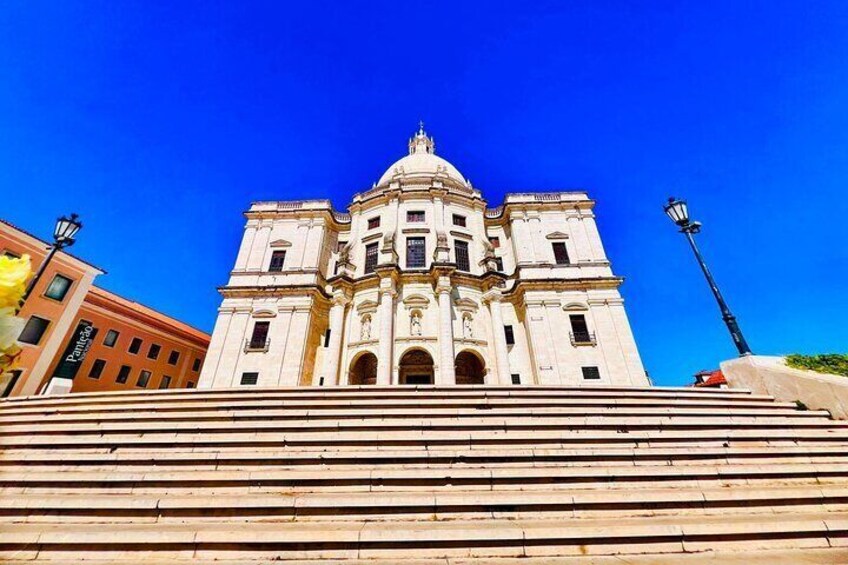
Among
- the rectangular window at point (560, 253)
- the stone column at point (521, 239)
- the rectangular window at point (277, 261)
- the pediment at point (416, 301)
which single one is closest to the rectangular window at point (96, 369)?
the rectangular window at point (277, 261)

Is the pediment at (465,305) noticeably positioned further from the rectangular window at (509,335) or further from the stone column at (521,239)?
the stone column at (521,239)

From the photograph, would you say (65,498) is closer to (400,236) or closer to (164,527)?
(164,527)

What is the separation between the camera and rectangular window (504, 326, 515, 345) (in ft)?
70.6

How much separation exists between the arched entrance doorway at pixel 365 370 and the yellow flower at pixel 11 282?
19052 mm

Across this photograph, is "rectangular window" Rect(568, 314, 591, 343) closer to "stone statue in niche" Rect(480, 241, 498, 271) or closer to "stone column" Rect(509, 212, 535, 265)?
"stone column" Rect(509, 212, 535, 265)

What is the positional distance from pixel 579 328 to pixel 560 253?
18.5ft

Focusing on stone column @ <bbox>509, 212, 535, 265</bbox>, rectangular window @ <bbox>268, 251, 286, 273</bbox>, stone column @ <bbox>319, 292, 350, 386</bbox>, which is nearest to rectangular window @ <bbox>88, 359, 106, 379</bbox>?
rectangular window @ <bbox>268, 251, 286, 273</bbox>

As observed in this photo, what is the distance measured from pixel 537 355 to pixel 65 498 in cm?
1872

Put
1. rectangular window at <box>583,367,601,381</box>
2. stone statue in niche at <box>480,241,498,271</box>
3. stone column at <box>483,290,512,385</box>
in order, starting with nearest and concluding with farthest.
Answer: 1. stone column at <box>483,290,512,385</box>
2. rectangular window at <box>583,367,601,381</box>
3. stone statue in niche at <box>480,241,498,271</box>

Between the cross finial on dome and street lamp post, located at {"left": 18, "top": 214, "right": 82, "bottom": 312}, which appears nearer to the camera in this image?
street lamp post, located at {"left": 18, "top": 214, "right": 82, "bottom": 312}

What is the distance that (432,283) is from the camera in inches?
835

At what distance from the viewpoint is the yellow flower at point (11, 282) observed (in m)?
2.15

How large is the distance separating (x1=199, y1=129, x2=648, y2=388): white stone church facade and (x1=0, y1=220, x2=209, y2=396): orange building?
25.7ft

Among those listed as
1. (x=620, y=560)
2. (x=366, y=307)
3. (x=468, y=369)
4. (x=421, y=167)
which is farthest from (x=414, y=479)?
(x=421, y=167)
